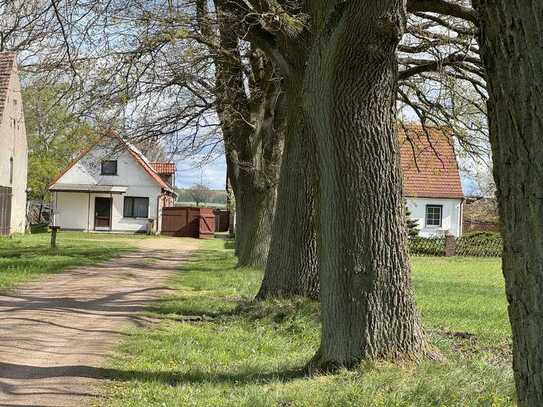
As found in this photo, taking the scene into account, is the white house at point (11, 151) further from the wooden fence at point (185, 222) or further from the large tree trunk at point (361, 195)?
the large tree trunk at point (361, 195)

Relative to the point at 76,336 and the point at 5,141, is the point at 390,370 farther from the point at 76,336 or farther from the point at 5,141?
the point at 5,141

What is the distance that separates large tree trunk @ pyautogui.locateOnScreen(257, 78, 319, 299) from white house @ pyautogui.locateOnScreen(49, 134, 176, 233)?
119 ft

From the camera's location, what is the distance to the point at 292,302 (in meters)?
10.5

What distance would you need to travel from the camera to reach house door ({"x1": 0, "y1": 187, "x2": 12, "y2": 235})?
31.7 metres

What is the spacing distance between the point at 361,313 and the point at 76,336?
13.2 feet

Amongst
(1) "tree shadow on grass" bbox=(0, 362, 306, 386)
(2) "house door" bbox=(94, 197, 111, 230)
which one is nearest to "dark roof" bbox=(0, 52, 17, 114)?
(2) "house door" bbox=(94, 197, 111, 230)

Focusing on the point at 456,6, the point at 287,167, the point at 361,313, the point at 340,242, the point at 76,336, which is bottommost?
the point at 76,336

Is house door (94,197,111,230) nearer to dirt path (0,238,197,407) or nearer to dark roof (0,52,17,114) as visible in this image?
dark roof (0,52,17,114)

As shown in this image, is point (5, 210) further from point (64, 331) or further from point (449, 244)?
point (64, 331)

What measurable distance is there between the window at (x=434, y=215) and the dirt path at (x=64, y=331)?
29.6 metres

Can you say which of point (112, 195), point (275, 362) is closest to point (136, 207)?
point (112, 195)

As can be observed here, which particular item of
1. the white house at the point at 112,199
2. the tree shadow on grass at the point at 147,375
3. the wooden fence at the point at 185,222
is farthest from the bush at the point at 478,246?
the tree shadow on grass at the point at 147,375

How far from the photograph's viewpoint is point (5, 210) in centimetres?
3222

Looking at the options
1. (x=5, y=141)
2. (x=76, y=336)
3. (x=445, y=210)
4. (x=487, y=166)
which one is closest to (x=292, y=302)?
(x=76, y=336)
